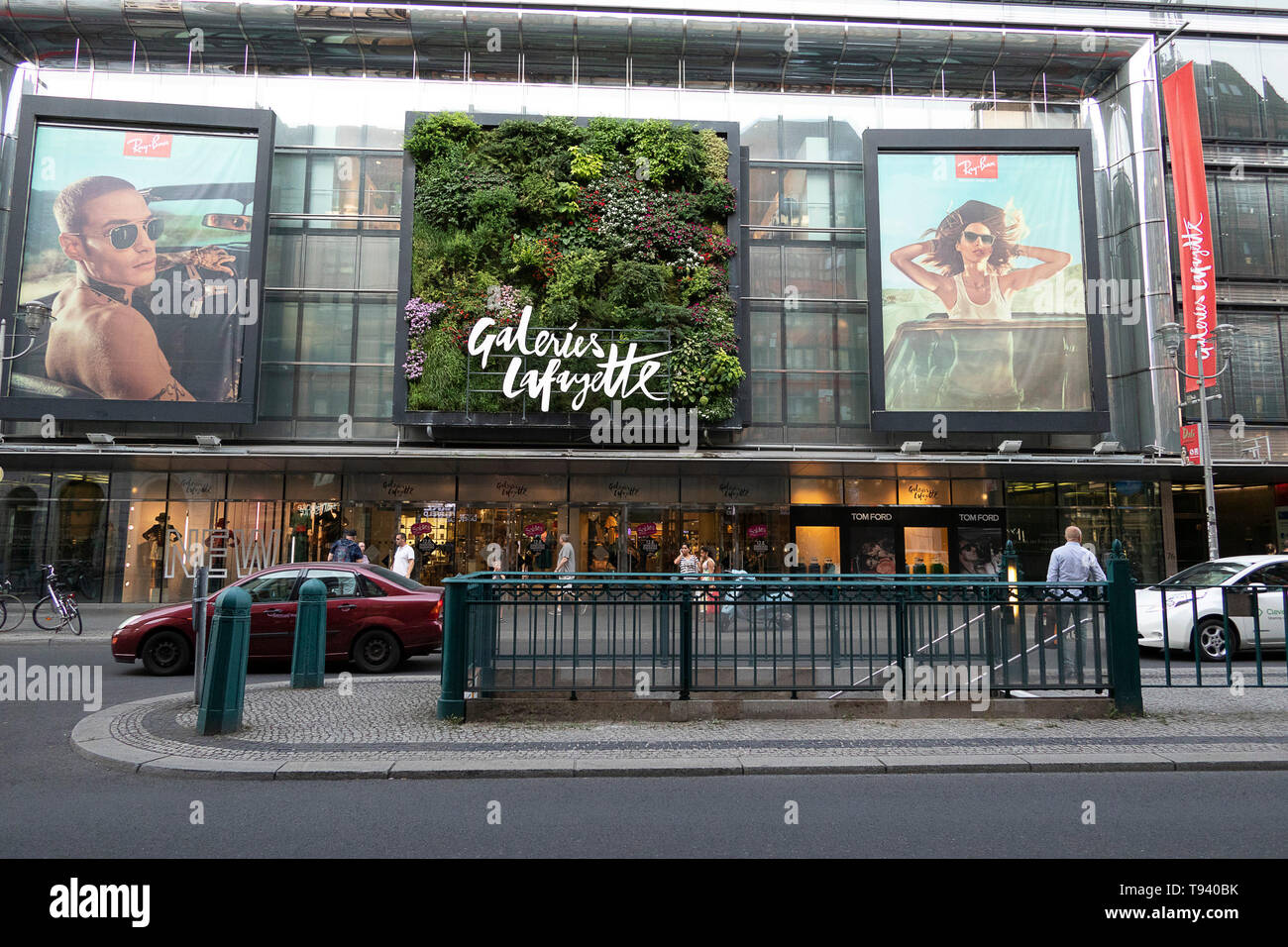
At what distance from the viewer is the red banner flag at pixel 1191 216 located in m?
22.8

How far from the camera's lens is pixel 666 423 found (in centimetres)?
2242

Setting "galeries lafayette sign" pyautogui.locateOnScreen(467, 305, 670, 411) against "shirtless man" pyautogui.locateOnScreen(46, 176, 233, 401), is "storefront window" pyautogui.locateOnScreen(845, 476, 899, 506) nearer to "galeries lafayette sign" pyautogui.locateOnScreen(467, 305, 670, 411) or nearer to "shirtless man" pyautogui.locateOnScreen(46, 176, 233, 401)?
"galeries lafayette sign" pyautogui.locateOnScreen(467, 305, 670, 411)

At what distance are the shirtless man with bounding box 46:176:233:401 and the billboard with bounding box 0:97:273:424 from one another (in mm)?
27

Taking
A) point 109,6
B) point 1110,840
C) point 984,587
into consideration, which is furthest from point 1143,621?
point 109,6

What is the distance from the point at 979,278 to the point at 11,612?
26.0 metres

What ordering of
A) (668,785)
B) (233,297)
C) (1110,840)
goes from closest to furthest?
1. (1110,840)
2. (668,785)
3. (233,297)

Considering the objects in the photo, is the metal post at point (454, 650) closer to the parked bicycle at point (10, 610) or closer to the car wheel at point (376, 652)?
the car wheel at point (376, 652)

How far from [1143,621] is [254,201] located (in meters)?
23.3

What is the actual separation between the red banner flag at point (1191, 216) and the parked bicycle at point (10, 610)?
29450mm

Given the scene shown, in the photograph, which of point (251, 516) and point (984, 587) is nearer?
point (984, 587)

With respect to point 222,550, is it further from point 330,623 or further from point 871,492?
point 871,492

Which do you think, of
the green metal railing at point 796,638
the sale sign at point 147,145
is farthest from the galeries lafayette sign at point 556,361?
the green metal railing at point 796,638

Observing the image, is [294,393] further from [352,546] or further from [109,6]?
[109,6]

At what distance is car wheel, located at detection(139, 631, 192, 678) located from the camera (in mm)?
11228
